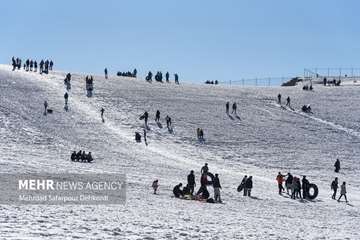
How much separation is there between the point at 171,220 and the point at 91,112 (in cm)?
3105

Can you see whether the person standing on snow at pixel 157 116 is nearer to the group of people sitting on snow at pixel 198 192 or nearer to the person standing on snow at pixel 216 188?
the group of people sitting on snow at pixel 198 192

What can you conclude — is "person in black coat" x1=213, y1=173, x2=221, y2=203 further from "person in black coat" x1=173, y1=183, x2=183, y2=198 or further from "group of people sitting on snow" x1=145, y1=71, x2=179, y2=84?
"group of people sitting on snow" x1=145, y1=71, x2=179, y2=84

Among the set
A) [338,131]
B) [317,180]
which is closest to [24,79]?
[338,131]

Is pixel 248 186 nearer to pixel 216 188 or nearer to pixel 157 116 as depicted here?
pixel 216 188

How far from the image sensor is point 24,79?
5819cm

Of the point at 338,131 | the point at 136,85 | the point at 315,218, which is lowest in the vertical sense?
the point at 315,218

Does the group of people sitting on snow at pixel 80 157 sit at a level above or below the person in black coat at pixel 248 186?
above

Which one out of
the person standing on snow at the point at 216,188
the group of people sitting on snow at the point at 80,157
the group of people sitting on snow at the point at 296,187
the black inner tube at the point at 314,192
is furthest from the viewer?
the group of people sitting on snow at the point at 80,157

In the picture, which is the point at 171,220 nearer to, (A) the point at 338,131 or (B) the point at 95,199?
(B) the point at 95,199

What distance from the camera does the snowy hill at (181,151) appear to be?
17.6m

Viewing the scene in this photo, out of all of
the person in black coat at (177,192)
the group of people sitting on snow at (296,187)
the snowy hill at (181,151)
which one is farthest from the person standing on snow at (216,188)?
the group of people sitting on snow at (296,187)

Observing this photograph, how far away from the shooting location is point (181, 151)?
41156mm

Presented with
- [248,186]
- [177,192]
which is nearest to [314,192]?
[248,186]

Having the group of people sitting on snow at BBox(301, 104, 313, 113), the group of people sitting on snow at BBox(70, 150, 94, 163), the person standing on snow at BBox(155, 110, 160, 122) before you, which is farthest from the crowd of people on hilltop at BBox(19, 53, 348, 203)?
the group of people sitting on snow at BBox(301, 104, 313, 113)
